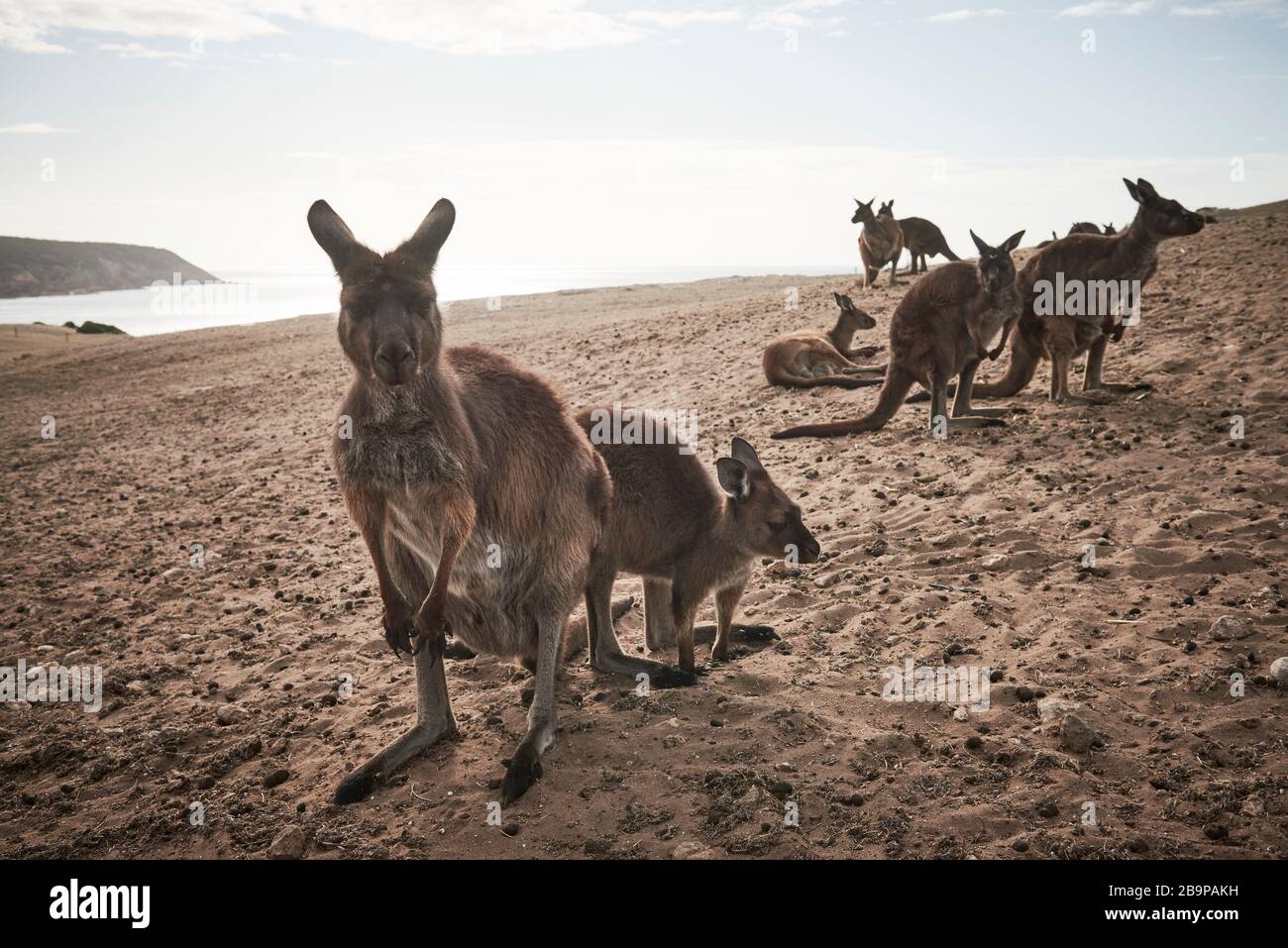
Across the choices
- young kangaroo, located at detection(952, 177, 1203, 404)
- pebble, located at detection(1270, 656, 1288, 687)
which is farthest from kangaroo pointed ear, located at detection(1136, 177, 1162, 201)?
pebble, located at detection(1270, 656, 1288, 687)

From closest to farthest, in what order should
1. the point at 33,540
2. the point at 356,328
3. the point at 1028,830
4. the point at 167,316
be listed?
the point at 1028,830 → the point at 356,328 → the point at 33,540 → the point at 167,316

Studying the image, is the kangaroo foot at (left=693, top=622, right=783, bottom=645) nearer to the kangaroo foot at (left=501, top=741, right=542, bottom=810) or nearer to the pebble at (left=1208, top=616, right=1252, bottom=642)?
the kangaroo foot at (left=501, top=741, right=542, bottom=810)

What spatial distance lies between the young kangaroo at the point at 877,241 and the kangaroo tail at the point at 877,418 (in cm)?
773

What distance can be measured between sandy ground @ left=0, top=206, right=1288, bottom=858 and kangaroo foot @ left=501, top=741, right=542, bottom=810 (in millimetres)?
61

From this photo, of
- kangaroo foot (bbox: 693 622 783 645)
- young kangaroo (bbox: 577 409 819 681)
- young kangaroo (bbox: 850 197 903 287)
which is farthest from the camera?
young kangaroo (bbox: 850 197 903 287)

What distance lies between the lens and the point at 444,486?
10.9ft

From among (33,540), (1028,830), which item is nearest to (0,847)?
(1028,830)

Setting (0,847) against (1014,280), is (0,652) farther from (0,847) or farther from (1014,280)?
(1014,280)

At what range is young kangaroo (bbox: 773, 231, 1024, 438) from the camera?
7.71 meters

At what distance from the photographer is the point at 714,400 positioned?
9406mm

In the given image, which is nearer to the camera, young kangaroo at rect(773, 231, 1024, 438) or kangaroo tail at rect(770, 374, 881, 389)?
young kangaroo at rect(773, 231, 1024, 438)

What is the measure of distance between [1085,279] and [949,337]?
4.62 feet

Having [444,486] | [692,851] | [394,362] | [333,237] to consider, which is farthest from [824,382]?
[692,851]

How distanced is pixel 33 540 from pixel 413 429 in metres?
5.58
